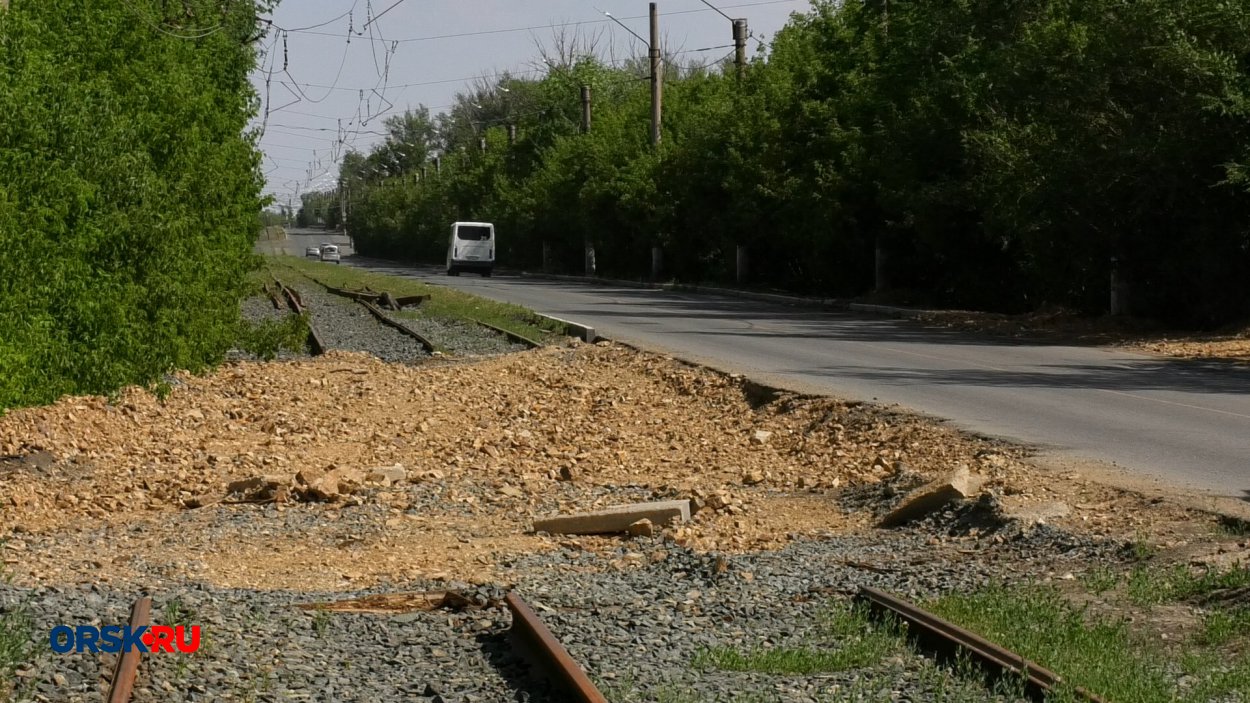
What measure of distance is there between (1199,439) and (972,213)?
20494 mm

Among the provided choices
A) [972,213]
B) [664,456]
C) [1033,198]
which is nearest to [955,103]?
[972,213]

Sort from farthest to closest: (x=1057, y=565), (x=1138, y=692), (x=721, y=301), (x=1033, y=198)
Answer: (x=721, y=301) < (x=1033, y=198) < (x=1057, y=565) < (x=1138, y=692)

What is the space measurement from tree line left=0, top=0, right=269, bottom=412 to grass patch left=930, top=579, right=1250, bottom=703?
8814mm

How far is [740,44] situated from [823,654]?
4479 cm

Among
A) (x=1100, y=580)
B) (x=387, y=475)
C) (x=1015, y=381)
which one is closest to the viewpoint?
(x=1100, y=580)

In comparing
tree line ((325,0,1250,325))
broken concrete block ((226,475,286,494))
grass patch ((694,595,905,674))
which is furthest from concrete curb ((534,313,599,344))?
grass patch ((694,595,905,674))

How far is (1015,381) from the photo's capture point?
1867cm

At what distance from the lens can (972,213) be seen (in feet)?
109

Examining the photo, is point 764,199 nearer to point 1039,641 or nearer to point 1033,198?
point 1033,198

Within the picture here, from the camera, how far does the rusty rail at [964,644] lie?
19.7ft

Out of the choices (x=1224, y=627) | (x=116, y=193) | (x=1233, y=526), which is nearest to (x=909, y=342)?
(x=116, y=193)
